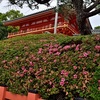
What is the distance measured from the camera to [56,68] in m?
4.40

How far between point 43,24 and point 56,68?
1957 centimetres

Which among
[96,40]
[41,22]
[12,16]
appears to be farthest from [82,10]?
[12,16]

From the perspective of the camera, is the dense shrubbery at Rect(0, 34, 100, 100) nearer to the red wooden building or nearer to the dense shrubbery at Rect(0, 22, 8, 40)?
the red wooden building

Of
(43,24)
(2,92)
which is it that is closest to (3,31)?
(43,24)

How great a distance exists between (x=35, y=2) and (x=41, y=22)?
1930 cm

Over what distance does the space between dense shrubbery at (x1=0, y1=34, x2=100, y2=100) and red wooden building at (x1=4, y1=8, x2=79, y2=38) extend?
15.1 m

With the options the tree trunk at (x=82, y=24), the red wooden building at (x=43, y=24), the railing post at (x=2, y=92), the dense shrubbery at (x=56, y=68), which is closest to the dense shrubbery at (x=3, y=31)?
the red wooden building at (x=43, y=24)

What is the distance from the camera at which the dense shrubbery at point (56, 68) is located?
3.80 m

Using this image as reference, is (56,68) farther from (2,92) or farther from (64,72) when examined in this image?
(2,92)

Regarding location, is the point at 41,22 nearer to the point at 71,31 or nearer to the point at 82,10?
the point at 71,31

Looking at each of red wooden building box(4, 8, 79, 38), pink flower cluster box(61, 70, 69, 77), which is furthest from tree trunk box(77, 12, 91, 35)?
red wooden building box(4, 8, 79, 38)

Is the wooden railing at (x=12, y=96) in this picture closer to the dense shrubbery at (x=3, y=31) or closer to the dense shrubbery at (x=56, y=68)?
the dense shrubbery at (x=56, y=68)

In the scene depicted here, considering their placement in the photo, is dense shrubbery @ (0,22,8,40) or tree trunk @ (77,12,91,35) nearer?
tree trunk @ (77,12,91,35)

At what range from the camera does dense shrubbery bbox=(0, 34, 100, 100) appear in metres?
3.80
